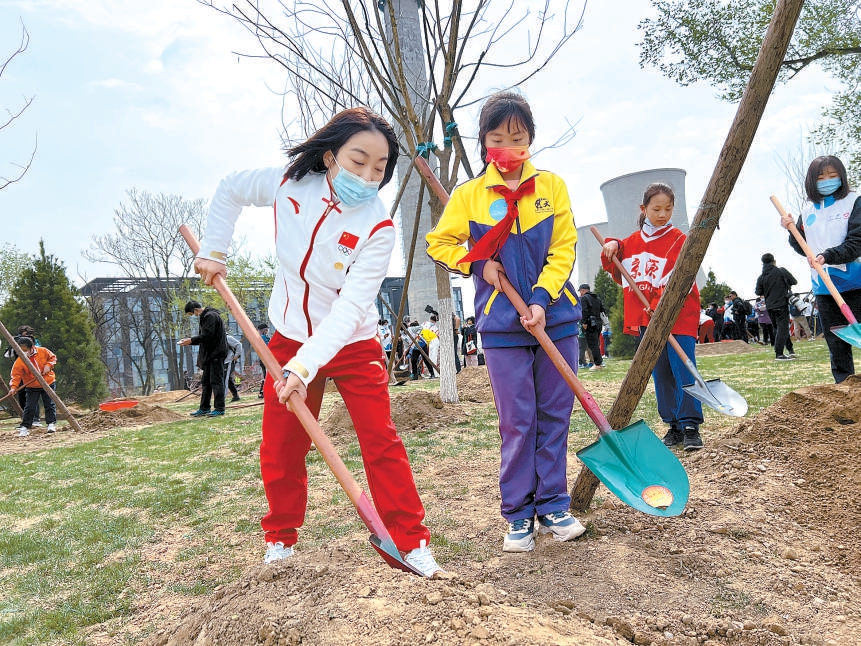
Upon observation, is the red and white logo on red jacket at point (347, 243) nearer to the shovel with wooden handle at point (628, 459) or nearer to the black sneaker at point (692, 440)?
the shovel with wooden handle at point (628, 459)

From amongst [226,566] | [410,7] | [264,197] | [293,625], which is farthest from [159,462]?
[410,7]

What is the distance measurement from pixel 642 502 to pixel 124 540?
2.78 meters

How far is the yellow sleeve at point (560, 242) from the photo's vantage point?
2.57 m

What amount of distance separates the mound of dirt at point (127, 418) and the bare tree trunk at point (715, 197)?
930 centimetres

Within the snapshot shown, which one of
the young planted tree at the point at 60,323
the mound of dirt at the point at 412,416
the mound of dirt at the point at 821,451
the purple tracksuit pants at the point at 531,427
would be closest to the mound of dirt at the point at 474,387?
the mound of dirt at the point at 412,416

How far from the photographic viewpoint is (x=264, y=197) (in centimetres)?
242

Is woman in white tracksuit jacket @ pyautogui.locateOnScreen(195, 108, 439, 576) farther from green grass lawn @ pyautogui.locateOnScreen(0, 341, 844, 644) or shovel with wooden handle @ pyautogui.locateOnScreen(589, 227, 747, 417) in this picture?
shovel with wooden handle @ pyautogui.locateOnScreen(589, 227, 747, 417)

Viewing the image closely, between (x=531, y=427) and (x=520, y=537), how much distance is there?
18.1 inches

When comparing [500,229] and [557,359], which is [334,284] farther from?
[557,359]

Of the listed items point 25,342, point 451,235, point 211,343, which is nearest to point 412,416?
point 451,235

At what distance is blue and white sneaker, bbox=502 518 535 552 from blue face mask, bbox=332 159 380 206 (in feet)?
4.81

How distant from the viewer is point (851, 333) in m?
4.40

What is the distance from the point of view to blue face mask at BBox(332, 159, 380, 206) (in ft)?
7.41

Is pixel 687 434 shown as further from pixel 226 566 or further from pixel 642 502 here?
pixel 226 566
